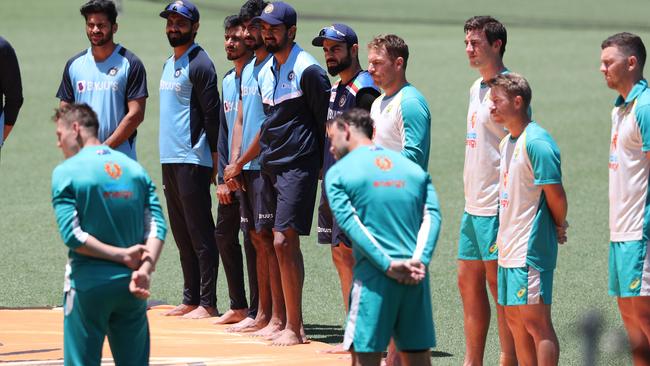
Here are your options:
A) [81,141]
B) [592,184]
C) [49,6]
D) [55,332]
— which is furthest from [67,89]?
[49,6]

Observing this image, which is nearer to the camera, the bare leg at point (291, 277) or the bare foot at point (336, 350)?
the bare foot at point (336, 350)

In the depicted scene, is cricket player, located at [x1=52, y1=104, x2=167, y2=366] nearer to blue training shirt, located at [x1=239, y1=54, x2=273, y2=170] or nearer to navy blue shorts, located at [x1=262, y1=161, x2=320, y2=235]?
navy blue shorts, located at [x1=262, y1=161, x2=320, y2=235]

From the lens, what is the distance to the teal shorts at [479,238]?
839cm

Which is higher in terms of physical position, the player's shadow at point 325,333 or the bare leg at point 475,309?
the bare leg at point 475,309

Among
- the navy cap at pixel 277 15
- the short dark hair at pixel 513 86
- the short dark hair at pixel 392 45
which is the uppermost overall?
the navy cap at pixel 277 15

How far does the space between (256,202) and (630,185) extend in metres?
3.40

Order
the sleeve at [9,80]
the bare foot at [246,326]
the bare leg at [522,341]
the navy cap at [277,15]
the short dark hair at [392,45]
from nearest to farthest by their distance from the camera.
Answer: the bare leg at [522,341]
the short dark hair at [392,45]
the navy cap at [277,15]
the sleeve at [9,80]
the bare foot at [246,326]

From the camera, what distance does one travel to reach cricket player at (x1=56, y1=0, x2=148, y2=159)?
33.0 ft

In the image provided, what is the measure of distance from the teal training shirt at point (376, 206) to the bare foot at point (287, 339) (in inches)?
110

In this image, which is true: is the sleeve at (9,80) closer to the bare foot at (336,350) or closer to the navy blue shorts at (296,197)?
the navy blue shorts at (296,197)

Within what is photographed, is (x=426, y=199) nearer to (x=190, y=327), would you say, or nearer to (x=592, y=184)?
(x=190, y=327)

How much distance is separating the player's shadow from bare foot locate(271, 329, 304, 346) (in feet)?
1.29

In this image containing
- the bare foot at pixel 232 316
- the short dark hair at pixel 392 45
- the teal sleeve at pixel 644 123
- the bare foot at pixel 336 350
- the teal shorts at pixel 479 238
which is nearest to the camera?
the teal sleeve at pixel 644 123

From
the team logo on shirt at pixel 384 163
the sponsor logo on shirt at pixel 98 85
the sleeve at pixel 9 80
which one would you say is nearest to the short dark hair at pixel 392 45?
the team logo on shirt at pixel 384 163
